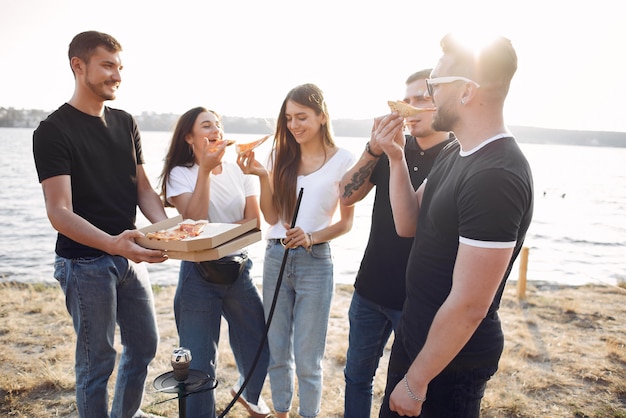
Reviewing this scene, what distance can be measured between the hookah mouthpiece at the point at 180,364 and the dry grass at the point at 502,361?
135 cm

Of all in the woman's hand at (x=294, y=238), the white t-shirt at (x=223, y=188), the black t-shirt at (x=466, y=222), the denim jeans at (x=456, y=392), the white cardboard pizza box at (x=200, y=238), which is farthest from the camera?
the white t-shirt at (x=223, y=188)

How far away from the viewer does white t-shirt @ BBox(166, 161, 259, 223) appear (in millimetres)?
3319

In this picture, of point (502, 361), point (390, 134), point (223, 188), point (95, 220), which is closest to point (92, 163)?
point (95, 220)

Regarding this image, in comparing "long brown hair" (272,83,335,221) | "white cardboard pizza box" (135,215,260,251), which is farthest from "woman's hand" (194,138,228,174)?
"long brown hair" (272,83,335,221)

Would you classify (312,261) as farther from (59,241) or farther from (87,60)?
(87,60)

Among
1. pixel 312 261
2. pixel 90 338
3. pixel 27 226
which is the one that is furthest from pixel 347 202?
pixel 27 226

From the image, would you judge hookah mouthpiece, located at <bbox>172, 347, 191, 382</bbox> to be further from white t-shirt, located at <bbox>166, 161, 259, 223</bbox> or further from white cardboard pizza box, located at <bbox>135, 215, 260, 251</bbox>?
white t-shirt, located at <bbox>166, 161, 259, 223</bbox>

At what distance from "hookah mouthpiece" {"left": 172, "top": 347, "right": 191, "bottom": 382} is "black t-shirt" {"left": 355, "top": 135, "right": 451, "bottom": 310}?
1.30 meters

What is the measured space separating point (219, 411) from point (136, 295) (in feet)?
4.27

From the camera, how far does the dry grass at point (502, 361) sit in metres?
3.87

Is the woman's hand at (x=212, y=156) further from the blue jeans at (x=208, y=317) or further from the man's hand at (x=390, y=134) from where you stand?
the man's hand at (x=390, y=134)

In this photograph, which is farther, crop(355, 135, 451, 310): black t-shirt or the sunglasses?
crop(355, 135, 451, 310): black t-shirt

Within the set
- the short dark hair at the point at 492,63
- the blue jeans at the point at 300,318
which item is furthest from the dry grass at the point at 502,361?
the short dark hair at the point at 492,63

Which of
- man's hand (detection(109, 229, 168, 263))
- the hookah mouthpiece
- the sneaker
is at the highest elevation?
man's hand (detection(109, 229, 168, 263))
